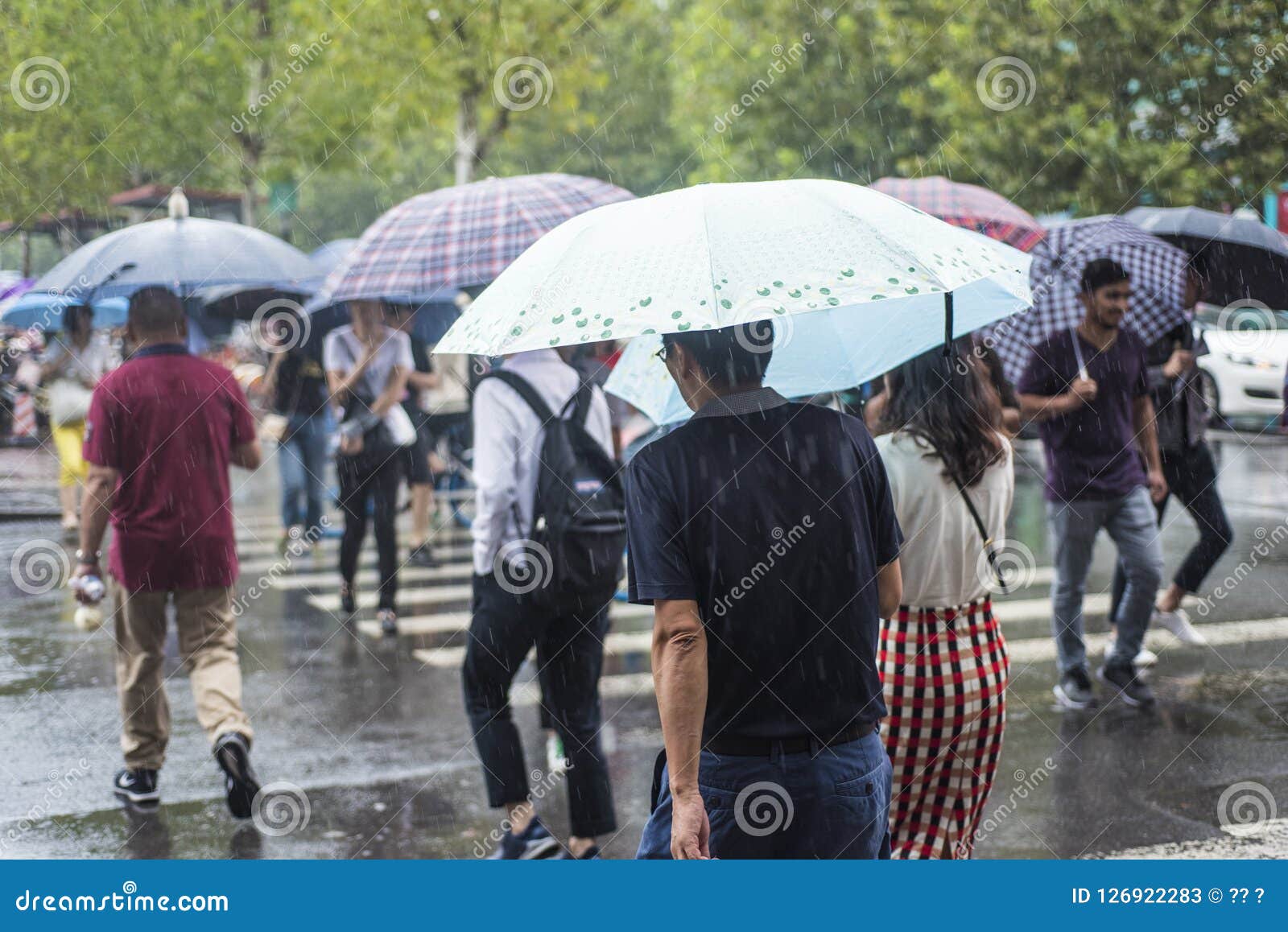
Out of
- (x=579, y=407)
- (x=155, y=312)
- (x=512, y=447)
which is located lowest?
(x=512, y=447)

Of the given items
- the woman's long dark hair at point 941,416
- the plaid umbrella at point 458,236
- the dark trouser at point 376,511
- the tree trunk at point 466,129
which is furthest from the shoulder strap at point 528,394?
the tree trunk at point 466,129

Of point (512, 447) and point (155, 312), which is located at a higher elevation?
point (155, 312)

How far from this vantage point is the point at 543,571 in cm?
476

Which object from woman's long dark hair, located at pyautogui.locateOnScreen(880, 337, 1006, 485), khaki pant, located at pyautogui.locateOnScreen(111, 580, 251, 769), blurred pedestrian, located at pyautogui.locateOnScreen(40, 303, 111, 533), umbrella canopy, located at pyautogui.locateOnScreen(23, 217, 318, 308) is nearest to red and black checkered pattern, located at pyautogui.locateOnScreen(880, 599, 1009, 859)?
woman's long dark hair, located at pyautogui.locateOnScreen(880, 337, 1006, 485)

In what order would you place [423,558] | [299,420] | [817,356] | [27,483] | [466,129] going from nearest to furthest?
1. [817,356]
2. [299,420]
3. [423,558]
4. [27,483]
5. [466,129]

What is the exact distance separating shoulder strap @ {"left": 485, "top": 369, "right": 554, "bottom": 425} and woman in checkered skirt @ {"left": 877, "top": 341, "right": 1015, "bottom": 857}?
1.28m

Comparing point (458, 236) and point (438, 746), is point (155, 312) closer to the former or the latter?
point (458, 236)

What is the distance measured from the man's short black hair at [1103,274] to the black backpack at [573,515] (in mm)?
2745

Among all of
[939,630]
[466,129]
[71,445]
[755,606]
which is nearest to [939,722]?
[939,630]

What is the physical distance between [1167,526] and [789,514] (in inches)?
397

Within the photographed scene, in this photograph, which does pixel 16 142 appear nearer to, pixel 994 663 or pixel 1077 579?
pixel 1077 579

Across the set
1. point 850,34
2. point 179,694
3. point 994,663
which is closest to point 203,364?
point 179,694

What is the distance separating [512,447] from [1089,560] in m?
3.22

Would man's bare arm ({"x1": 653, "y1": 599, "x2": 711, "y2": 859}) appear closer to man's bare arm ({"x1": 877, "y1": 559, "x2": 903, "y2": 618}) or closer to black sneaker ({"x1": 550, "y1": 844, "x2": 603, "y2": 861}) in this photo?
man's bare arm ({"x1": 877, "y1": 559, "x2": 903, "y2": 618})
